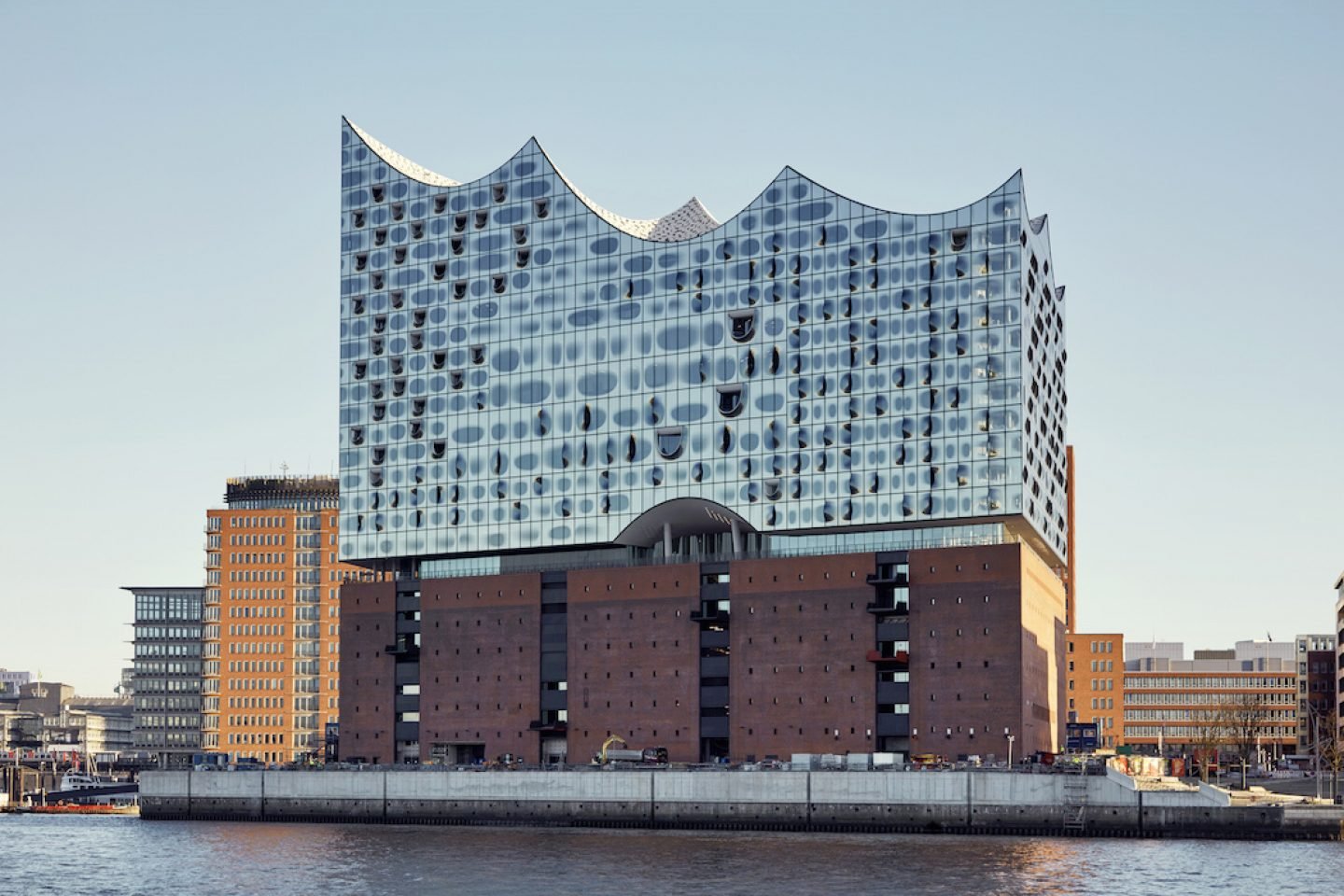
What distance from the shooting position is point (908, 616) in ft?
457

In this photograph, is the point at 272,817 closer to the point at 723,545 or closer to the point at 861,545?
the point at 723,545

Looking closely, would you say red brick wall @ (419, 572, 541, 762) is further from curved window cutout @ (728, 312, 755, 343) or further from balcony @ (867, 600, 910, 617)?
balcony @ (867, 600, 910, 617)

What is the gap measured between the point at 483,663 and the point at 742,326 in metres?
36.8

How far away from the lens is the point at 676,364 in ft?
498

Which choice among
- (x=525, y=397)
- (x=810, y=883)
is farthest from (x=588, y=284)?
(x=810, y=883)

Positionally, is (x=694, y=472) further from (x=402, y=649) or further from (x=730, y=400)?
(x=402, y=649)

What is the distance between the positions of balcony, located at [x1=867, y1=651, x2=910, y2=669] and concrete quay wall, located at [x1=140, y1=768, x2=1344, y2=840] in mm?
9504

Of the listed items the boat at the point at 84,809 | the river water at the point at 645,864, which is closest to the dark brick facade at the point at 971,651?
the river water at the point at 645,864

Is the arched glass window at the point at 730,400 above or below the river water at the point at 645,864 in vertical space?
above

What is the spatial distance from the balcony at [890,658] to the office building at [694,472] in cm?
21

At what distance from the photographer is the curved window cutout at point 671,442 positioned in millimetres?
150500

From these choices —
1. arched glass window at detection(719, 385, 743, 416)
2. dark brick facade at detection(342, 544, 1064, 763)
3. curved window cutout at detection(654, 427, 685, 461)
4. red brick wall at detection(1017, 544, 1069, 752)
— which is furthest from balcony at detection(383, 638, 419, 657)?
red brick wall at detection(1017, 544, 1069, 752)

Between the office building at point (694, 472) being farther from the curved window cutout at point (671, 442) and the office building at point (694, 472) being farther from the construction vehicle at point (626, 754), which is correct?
the construction vehicle at point (626, 754)

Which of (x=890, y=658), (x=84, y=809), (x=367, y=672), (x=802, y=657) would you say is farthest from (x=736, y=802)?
(x=84, y=809)
